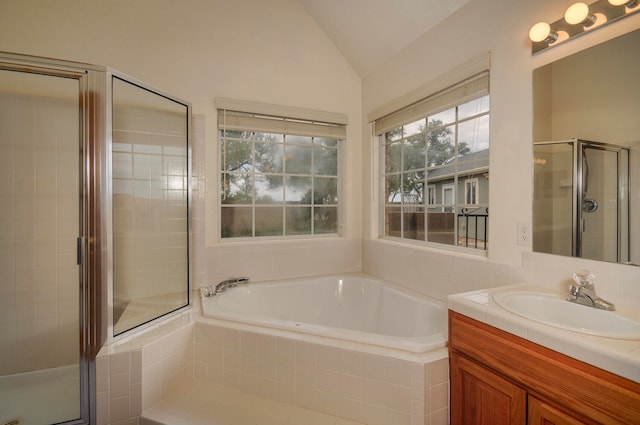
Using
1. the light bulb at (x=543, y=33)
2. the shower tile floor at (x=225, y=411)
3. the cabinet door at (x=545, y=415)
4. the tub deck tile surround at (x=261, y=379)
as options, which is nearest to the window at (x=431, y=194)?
the light bulb at (x=543, y=33)

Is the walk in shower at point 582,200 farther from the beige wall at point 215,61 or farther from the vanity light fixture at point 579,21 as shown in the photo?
the beige wall at point 215,61

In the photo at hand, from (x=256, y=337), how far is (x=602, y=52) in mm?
2156

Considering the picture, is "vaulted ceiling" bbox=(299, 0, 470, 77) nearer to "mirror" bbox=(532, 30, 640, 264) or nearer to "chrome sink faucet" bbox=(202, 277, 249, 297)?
"mirror" bbox=(532, 30, 640, 264)

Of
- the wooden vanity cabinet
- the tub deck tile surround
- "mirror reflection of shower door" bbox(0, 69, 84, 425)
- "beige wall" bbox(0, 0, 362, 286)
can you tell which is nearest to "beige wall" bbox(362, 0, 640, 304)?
the wooden vanity cabinet

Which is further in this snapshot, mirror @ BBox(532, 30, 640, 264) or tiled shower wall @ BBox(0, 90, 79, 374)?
tiled shower wall @ BBox(0, 90, 79, 374)

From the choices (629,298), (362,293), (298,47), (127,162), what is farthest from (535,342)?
(298,47)

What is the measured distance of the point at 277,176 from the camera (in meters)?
2.74

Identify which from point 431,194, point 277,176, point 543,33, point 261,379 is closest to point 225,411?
point 261,379

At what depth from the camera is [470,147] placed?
6.34 feet

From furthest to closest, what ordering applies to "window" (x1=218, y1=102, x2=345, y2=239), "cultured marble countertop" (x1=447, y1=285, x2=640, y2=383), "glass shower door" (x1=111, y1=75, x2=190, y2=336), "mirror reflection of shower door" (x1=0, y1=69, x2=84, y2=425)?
1. "window" (x1=218, y1=102, x2=345, y2=239)
2. "mirror reflection of shower door" (x1=0, y1=69, x2=84, y2=425)
3. "glass shower door" (x1=111, y1=75, x2=190, y2=336)
4. "cultured marble countertop" (x1=447, y1=285, x2=640, y2=383)

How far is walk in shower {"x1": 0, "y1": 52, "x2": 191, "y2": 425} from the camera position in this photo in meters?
1.57

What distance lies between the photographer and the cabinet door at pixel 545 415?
92cm

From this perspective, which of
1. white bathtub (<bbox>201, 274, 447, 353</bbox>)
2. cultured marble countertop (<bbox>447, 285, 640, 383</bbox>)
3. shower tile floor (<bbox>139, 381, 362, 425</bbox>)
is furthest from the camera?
white bathtub (<bbox>201, 274, 447, 353</bbox>)

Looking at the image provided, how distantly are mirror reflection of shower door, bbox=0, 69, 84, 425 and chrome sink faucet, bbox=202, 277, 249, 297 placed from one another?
784 mm
